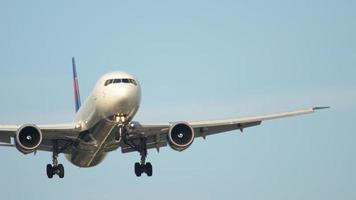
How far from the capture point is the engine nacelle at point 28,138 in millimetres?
44438

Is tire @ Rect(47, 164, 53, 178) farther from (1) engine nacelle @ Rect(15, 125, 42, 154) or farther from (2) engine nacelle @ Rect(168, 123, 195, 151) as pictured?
(2) engine nacelle @ Rect(168, 123, 195, 151)

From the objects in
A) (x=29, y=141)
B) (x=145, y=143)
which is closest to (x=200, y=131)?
(x=145, y=143)

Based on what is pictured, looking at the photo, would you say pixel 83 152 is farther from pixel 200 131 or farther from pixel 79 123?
pixel 200 131

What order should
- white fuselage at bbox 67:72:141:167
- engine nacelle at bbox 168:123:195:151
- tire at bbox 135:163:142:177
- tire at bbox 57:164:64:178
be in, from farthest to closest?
1. tire at bbox 135:163:142:177
2. tire at bbox 57:164:64:178
3. engine nacelle at bbox 168:123:195:151
4. white fuselage at bbox 67:72:141:167

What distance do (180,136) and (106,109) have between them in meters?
5.10

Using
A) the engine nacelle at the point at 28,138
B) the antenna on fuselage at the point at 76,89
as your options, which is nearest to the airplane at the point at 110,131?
the engine nacelle at the point at 28,138

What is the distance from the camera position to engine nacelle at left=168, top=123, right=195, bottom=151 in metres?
46.4

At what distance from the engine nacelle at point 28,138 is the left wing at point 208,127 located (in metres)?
5.09

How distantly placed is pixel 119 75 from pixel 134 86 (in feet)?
3.48

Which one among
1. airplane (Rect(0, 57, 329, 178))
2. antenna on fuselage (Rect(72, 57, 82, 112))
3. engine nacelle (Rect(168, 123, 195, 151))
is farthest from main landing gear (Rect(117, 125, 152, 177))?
antenna on fuselage (Rect(72, 57, 82, 112))

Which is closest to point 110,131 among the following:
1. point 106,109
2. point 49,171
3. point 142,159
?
point 106,109

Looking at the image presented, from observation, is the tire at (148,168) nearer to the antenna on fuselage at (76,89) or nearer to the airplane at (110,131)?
the airplane at (110,131)

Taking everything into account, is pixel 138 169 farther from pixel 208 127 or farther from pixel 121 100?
pixel 121 100

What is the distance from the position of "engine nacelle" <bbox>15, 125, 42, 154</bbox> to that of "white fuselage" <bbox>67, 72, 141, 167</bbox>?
8.18 ft
